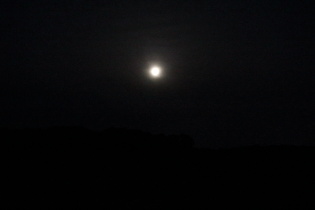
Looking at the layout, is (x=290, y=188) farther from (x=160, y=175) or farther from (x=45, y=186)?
(x=45, y=186)

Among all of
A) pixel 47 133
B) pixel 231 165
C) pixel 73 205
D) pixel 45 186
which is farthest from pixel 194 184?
pixel 47 133

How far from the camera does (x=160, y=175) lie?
69.5ft

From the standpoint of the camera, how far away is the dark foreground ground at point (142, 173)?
1811 centimetres

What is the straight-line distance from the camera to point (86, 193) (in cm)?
1902

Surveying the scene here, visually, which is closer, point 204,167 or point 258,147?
point 204,167

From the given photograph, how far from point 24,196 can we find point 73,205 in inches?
122

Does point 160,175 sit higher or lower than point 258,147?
lower

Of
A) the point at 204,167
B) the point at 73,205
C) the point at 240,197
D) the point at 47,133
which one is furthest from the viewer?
the point at 47,133

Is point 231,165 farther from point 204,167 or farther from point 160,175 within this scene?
point 160,175

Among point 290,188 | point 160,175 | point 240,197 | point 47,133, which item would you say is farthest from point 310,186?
point 47,133

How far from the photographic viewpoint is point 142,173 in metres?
21.4

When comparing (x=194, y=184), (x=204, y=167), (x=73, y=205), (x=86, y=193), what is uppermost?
(x=204, y=167)

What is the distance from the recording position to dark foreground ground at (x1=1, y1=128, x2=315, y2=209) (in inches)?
713

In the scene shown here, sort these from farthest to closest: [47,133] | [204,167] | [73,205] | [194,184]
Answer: [47,133] → [204,167] → [194,184] → [73,205]
